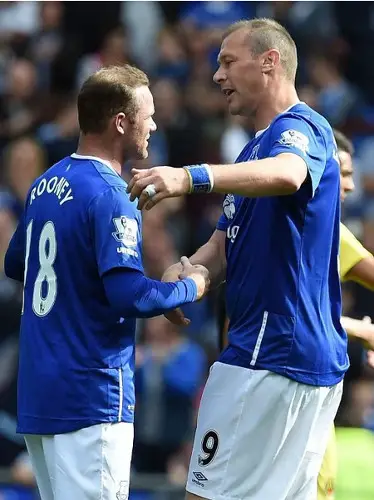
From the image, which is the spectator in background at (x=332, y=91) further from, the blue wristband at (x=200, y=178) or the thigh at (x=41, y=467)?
the blue wristband at (x=200, y=178)

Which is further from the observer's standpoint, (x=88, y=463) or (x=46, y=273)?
(x=46, y=273)

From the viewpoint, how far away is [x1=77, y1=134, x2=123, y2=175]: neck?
199 inches

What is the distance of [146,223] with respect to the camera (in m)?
10.4

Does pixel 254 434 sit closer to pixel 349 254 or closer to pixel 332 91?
pixel 349 254

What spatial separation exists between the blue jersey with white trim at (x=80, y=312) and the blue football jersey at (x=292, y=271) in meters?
0.50

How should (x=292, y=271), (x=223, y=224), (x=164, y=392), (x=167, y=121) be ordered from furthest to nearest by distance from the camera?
(x=167, y=121) → (x=164, y=392) → (x=223, y=224) → (x=292, y=271)

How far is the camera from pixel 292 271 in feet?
16.1

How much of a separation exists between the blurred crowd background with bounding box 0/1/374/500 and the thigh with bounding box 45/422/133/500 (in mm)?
3561

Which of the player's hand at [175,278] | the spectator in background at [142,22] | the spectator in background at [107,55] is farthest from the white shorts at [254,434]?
the spectator in background at [142,22]

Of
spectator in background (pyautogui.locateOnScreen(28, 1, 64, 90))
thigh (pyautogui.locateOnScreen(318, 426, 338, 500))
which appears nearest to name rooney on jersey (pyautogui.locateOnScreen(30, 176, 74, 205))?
thigh (pyautogui.locateOnScreen(318, 426, 338, 500))

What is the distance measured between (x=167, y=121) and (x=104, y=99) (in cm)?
656

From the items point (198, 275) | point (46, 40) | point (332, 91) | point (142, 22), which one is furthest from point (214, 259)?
point (142, 22)

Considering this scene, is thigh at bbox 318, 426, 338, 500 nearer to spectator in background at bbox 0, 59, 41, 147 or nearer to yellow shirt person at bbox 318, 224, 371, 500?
yellow shirt person at bbox 318, 224, 371, 500

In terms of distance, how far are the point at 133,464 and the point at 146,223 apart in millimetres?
2150
